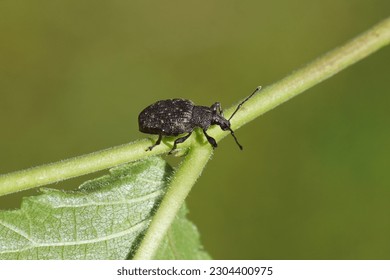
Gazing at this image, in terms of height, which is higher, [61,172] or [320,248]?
[320,248]

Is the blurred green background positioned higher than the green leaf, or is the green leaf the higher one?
the blurred green background

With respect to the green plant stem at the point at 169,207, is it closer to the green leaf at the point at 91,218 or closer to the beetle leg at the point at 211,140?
the beetle leg at the point at 211,140

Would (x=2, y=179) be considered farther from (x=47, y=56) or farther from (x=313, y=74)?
(x=47, y=56)

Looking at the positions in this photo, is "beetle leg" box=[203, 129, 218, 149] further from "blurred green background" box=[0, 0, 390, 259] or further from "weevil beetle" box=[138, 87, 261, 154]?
"blurred green background" box=[0, 0, 390, 259]

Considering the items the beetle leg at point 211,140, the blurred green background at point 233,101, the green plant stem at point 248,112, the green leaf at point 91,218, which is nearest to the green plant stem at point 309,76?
the green plant stem at point 248,112

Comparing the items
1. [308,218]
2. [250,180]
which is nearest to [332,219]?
[308,218]

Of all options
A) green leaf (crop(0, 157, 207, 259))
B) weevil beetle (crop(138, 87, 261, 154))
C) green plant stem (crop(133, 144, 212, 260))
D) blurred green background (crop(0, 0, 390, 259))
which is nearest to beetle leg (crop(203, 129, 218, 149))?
weevil beetle (crop(138, 87, 261, 154))

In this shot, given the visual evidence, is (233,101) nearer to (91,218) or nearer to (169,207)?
(91,218)
